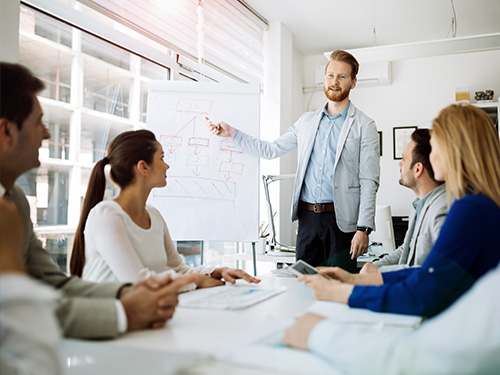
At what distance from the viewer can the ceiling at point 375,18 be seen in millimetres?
4273

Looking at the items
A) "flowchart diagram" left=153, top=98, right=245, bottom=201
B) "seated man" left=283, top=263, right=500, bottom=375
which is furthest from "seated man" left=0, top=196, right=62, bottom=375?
"flowchart diagram" left=153, top=98, right=245, bottom=201

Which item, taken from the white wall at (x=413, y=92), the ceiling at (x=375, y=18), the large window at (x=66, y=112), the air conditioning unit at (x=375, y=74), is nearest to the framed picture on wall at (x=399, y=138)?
the white wall at (x=413, y=92)

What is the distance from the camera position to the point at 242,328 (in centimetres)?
91

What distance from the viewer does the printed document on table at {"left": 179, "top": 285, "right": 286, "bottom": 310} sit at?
113 cm

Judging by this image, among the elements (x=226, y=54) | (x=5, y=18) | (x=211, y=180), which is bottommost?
(x=211, y=180)

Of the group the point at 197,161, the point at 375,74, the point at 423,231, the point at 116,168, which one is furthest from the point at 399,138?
the point at 116,168

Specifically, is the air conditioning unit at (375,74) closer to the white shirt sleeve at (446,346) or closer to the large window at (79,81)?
the large window at (79,81)

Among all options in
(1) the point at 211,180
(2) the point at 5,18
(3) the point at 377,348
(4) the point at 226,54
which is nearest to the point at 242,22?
(4) the point at 226,54

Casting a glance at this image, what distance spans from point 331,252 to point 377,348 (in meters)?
1.69

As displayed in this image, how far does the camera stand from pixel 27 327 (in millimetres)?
567

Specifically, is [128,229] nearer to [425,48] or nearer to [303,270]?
[303,270]

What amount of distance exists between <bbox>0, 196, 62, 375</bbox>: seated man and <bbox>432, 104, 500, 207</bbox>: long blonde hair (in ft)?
2.71

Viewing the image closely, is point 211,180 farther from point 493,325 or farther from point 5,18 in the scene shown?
point 493,325

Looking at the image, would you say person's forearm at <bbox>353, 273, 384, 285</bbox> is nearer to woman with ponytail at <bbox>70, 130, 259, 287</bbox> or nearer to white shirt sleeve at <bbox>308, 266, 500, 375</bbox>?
woman with ponytail at <bbox>70, 130, 259, 287</bbox>
